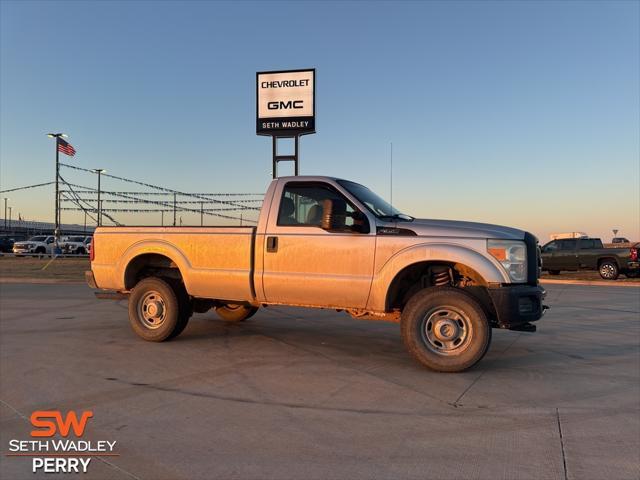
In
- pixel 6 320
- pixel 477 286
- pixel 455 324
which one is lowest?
pixel 6 320

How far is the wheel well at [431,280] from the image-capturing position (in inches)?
209

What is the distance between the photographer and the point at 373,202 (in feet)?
19.5

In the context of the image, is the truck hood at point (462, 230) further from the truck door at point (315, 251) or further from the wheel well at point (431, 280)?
the truck door at point (315, 251)

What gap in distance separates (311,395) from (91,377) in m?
2.29

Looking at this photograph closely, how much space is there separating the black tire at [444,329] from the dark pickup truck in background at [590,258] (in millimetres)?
17913

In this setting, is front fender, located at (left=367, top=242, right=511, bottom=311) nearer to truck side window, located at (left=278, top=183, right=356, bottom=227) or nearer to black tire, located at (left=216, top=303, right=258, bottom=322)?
truck side window, located at (left=278, top=183, right=356, bottom=227)

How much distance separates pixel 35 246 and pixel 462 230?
38677 millimetres

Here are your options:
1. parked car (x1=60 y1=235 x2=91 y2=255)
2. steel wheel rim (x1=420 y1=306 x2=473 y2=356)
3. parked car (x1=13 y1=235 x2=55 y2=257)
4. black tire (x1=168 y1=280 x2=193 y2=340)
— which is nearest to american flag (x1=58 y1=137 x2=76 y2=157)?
parked car (x1=13 y1=235 x2=55 y2=257)

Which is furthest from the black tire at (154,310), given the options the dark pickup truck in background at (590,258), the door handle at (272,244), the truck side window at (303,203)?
the dark pickup truck in background at (590,258)

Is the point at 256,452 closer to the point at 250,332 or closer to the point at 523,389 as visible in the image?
the point at 523,389

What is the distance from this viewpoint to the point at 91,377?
4.88 metres

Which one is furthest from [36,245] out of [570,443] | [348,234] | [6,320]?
[570,443]

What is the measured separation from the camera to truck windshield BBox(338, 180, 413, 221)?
571cm

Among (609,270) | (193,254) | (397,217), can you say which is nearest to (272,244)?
(193,254)
